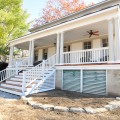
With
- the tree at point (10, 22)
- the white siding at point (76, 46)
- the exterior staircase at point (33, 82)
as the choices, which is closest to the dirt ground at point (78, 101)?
the exterior staircase at point (33, 82)

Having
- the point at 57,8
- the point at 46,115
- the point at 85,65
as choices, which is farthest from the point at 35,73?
the point at 57,8

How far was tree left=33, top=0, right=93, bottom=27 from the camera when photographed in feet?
98.5

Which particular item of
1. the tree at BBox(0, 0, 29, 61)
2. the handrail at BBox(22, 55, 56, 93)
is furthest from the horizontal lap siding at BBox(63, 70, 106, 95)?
the tree at BBox(0, 0, 29, 61)

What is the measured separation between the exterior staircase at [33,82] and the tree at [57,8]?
2031 cm

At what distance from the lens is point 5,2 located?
72.1ft

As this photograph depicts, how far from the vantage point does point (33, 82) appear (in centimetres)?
1007

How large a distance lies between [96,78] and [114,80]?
1.17 metres

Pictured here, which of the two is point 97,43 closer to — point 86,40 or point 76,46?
point 86,40

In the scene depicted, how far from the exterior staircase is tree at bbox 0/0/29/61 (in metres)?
10.5

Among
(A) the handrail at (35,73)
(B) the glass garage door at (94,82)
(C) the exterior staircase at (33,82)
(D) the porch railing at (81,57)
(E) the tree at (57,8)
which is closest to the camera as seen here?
(B) the glass garage door at (94,82)

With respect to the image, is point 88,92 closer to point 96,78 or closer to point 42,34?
point 96,78

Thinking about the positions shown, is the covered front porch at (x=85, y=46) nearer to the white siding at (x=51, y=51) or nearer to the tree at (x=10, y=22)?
the white siding at (x=51, y=51)

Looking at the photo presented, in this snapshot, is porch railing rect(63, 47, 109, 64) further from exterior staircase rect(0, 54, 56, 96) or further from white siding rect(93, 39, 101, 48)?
white siding rect(93, 39, 101, 48)

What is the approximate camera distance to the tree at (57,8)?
3003cm
